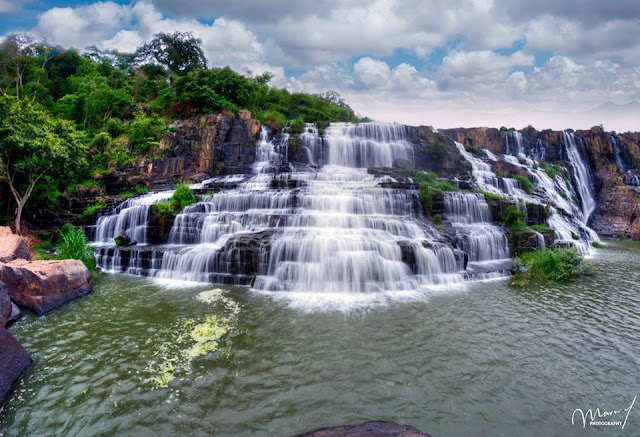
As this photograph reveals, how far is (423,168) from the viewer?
83.5 ft

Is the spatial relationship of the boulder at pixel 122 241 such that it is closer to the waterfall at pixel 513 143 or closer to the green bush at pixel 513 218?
the green bush at pixel 513 218

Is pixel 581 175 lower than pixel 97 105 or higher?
lower

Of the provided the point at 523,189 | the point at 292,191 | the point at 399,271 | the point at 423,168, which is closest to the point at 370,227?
the point at 399,271

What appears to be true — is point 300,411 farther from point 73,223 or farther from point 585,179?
point 585,179

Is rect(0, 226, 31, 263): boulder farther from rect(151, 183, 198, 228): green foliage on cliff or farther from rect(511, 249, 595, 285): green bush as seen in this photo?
rect(511, 249, 595, 285): green bush

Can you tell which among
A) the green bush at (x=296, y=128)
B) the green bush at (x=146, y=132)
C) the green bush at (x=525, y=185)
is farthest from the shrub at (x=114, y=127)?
the green bush at (x=525, y=185)

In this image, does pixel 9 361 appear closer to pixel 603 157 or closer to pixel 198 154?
pixel 198 154

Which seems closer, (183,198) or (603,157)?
(183,198)

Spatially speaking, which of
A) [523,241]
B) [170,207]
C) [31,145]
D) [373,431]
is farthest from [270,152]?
[373,431]

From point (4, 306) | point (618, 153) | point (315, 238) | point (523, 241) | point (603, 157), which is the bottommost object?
point (4, 306)

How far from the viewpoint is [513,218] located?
52.0ft

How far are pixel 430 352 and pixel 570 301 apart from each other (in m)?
6.10

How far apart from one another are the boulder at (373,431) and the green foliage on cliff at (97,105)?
1637cm

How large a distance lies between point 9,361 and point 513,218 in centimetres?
1870
